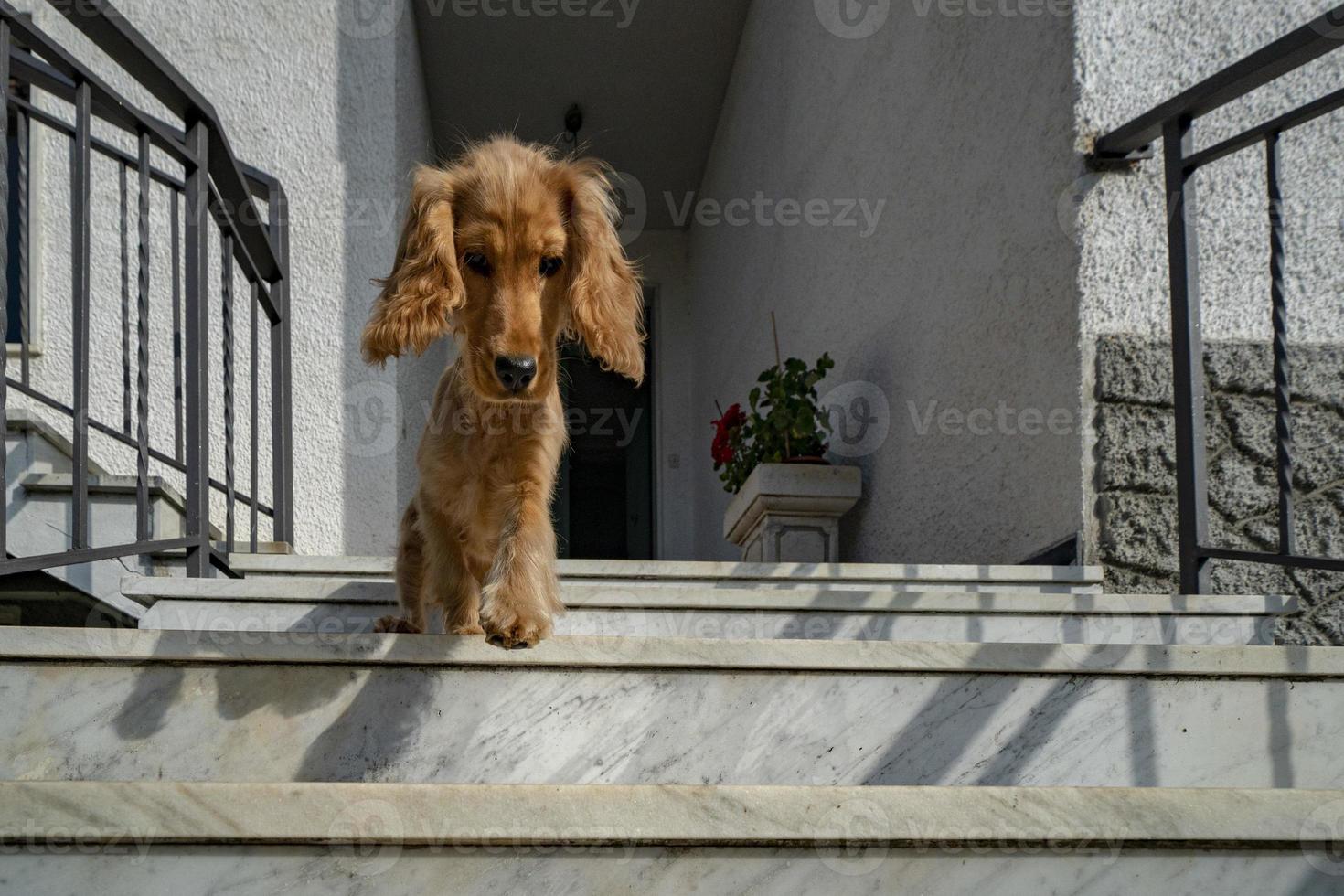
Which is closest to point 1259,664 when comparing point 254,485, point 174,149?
point 174,149

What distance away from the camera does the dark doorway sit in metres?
9.78

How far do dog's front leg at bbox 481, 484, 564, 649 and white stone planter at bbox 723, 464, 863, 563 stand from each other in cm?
Answer: 228

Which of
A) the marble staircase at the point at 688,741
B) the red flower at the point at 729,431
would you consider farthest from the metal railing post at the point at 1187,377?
the red flower at the point at 729,431

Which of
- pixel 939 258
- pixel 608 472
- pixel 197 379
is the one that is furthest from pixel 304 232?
pixel 608 472

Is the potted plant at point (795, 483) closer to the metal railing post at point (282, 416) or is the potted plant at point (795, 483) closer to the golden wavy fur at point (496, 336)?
the metal railing post at point (282, 416)

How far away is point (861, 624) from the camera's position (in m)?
2.22

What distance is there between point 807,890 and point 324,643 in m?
0.77

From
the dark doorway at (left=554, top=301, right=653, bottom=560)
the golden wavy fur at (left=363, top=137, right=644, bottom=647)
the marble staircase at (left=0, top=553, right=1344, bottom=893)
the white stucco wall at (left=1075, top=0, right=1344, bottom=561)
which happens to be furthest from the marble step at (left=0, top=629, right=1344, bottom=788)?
the dark doorway at (left=554, top=301, right=653, bottom=560)

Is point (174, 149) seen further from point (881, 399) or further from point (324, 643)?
point (881, 399)

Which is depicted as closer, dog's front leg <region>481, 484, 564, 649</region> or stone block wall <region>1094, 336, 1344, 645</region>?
dog's front leg <region>481, 484, 564, 649</region>

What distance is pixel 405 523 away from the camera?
7.65ft

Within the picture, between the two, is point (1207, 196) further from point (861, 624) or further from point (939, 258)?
point (861, 624)

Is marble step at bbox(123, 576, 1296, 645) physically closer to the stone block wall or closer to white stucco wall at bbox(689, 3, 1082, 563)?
the stone block wall

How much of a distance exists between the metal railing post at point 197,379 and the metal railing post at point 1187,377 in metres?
1.89
